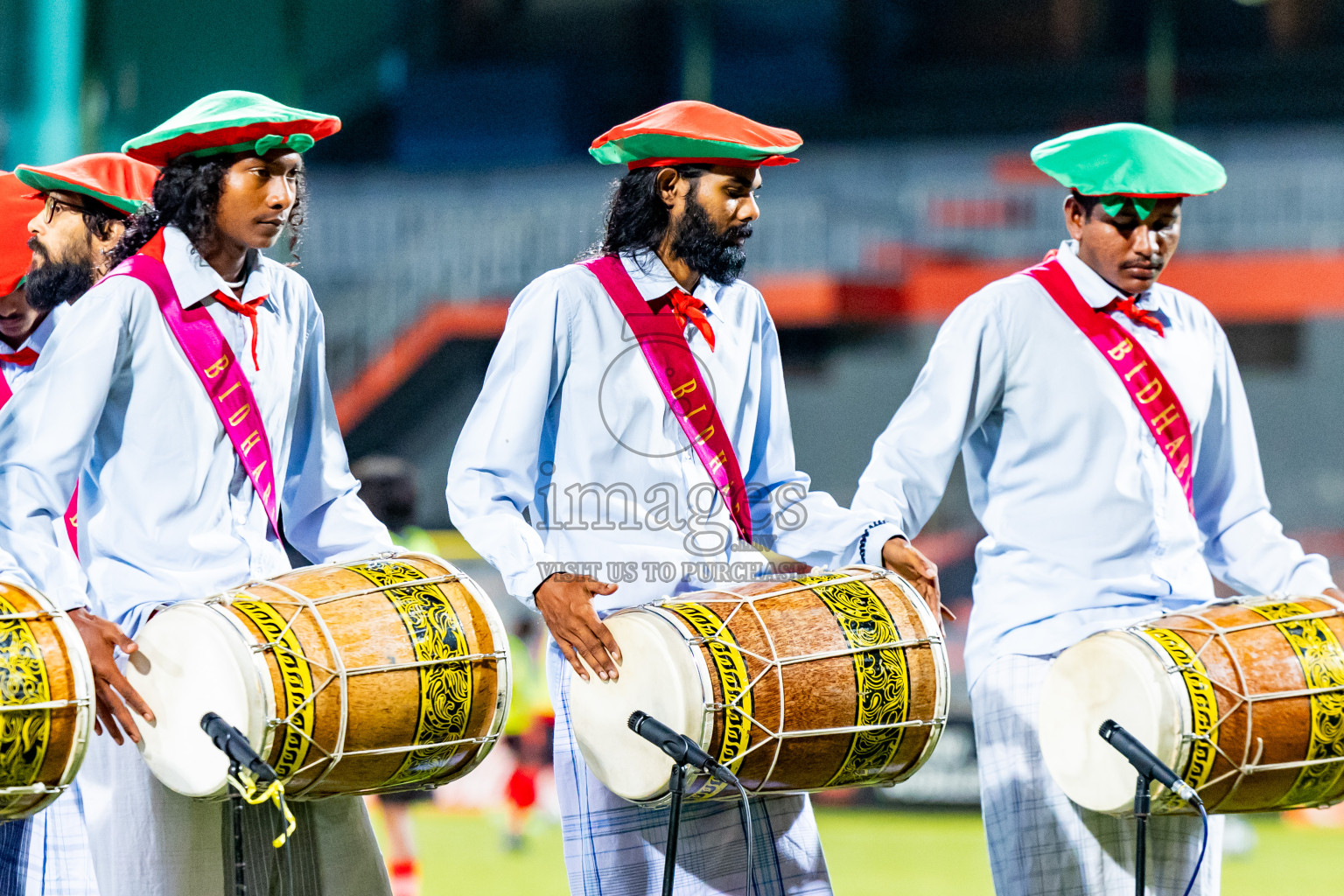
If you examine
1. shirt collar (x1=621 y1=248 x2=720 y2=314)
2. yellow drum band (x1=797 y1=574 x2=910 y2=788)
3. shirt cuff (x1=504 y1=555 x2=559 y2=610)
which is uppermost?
shirt collar (x1=621 y1=248 x2=720 y2=314)

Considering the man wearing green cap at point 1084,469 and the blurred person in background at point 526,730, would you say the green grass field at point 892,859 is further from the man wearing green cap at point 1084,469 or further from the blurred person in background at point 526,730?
the man wearing green cap at point 1084,469

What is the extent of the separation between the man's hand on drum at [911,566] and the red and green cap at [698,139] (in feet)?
2.19

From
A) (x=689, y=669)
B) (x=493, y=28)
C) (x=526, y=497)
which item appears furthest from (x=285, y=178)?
(x=493, y=28)

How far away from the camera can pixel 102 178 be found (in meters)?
3.50

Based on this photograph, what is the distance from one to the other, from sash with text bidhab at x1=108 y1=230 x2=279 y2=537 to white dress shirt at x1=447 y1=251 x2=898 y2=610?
0.31 meters

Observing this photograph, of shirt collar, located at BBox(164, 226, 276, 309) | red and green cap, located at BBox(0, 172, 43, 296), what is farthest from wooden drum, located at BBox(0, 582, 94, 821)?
red and green cap, located at BBox(0, 172, 43, 296)

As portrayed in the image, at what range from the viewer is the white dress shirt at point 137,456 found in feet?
8.89

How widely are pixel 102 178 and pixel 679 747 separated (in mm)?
1695

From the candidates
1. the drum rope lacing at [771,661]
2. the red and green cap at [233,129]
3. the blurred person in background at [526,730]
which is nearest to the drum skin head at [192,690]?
the drum rope lacing at [771,661]

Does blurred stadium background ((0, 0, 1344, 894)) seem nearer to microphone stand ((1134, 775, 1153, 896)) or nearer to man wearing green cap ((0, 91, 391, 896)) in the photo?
man wearing green cap ((0, 91, 391, 896))

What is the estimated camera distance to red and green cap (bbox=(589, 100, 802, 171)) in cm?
300

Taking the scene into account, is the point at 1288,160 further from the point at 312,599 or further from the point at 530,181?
the point at 312,599

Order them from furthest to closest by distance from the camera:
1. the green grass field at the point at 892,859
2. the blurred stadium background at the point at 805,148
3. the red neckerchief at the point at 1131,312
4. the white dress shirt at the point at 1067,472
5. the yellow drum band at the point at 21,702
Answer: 1. the blurred stadium background at the point at 805,148
2. the green grass field at the point at 892,859
3. the red neckerchief at the point at 1131,312
4. the white dress shirt at the point at 1067,472
5. the yellow drum band at the point at 21,702

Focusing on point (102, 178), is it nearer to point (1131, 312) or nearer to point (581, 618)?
point (581, 618)
